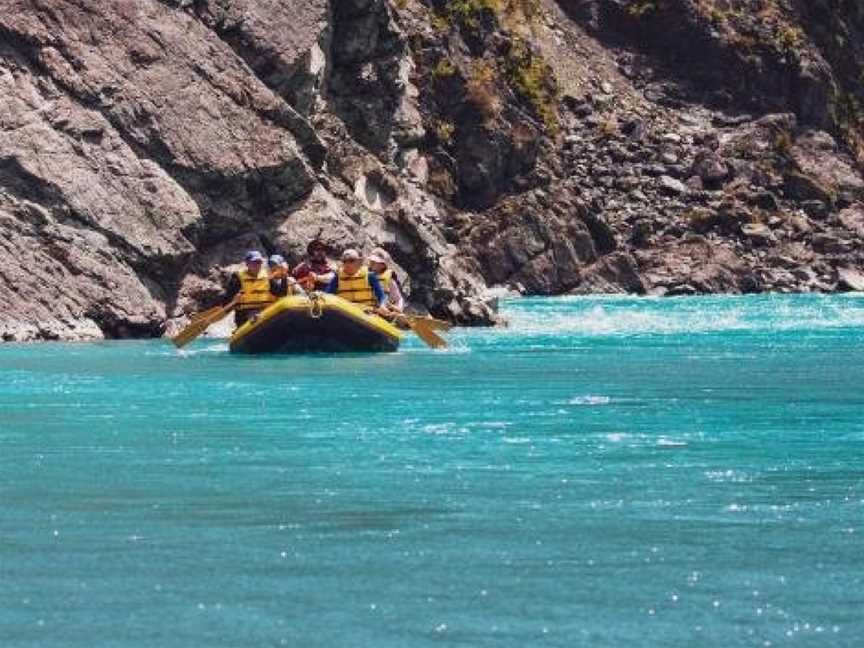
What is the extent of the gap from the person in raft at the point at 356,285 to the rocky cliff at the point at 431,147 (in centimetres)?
710

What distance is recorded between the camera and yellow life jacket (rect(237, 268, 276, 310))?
1603 inches

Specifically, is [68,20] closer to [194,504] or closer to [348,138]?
[348,138]

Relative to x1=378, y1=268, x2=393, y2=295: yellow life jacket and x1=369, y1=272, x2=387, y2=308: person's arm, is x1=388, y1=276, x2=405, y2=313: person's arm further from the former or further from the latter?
x1=369, y1=272, x2=387, y2=308: person's arm

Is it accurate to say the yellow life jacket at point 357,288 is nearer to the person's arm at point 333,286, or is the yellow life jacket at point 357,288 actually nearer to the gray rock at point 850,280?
the person's arm at point 333,286

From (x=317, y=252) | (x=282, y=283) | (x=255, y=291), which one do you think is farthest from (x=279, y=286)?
(x=317, y=252)

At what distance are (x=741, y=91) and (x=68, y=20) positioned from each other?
8830 cm

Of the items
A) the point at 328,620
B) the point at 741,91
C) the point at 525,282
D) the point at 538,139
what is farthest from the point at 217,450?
the point at 741,91

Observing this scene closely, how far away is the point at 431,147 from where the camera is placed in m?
106

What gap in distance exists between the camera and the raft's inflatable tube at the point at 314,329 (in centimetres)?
3812

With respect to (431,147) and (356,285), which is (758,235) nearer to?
(431,147)

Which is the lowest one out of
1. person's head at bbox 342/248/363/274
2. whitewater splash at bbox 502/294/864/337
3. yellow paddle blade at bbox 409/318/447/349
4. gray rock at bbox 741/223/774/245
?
whitewater splash at bbox 502/294/864/337

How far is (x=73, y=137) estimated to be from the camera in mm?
49219

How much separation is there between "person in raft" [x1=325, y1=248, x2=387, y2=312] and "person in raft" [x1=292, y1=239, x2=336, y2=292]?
162mm

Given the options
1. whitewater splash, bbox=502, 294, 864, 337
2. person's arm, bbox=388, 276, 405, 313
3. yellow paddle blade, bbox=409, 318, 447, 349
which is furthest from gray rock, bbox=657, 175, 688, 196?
yellow paddle blade, bbox=409, 318, 447, 349
